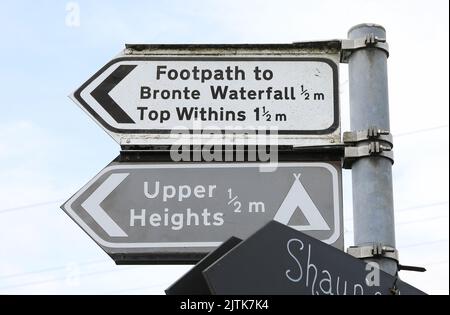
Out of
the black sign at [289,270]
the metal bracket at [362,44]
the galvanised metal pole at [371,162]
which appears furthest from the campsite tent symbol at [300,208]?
the black sign at [289,270]

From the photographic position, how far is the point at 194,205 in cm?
324

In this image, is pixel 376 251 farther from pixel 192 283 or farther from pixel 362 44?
pixel 192 283

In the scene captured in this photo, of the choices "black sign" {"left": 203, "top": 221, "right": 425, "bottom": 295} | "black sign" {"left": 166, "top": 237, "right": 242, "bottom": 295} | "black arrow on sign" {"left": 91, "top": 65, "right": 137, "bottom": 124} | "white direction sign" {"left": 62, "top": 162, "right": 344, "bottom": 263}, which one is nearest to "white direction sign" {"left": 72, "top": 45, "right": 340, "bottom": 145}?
"black arrow on sign" {"left": 91, "top": 65, "right": 137, "bottom": 124}

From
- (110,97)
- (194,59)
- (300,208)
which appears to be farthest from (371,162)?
(110,97)

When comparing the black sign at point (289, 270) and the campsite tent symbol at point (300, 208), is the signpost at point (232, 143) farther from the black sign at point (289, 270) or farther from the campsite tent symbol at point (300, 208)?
the black sign at point (289, 270)

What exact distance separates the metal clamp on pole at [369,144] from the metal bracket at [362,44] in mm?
345

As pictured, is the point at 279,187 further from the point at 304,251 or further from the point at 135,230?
the point at 304,251

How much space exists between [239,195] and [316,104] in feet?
1.52

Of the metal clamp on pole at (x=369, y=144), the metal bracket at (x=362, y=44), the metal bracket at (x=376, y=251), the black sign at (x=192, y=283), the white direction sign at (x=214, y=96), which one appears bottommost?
the black sign at (x=192, y=283)

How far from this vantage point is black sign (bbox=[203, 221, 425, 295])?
1749 millimetres

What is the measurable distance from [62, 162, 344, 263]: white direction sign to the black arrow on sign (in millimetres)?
190

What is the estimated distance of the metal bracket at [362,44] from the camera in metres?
3.33
